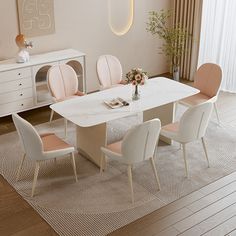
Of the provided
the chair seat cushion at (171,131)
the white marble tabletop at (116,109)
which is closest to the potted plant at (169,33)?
the white marble tabletop at (116,109)

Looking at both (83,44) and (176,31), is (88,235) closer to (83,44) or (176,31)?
(83,44)

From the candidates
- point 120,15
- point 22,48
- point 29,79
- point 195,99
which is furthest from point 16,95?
point 195,99

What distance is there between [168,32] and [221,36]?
0.80 metres

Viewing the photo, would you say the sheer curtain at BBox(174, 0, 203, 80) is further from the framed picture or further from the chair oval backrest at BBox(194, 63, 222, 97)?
the framed picture

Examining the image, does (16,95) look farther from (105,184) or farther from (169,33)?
(169,33)

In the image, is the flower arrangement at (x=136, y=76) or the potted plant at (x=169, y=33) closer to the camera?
the flower arrangement at (x=136, y=76)

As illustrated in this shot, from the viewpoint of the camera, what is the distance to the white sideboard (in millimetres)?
5293

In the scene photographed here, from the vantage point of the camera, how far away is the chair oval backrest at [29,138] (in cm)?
376

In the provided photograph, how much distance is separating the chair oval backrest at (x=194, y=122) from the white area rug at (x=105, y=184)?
0.42 meters

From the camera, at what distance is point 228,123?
5543 mm

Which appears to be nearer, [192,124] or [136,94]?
[192,124]

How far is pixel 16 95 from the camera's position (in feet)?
17.7

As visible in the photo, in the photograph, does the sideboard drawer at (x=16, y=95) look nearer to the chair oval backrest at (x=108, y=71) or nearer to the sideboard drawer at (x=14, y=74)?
the sideboard drawer at (x=14, y=74)

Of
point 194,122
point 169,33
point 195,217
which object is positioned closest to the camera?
point 195,217
